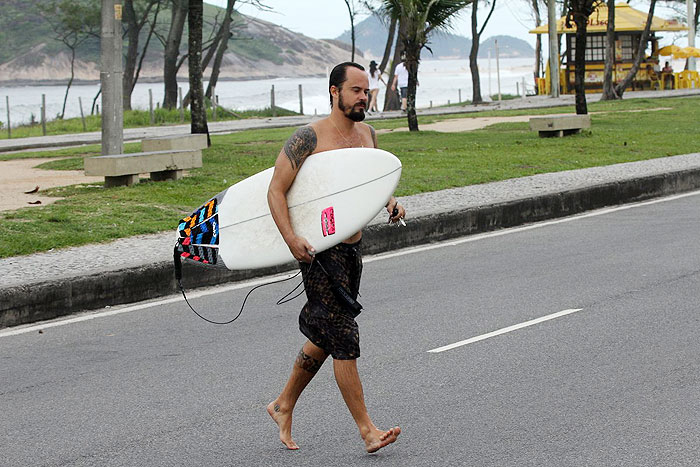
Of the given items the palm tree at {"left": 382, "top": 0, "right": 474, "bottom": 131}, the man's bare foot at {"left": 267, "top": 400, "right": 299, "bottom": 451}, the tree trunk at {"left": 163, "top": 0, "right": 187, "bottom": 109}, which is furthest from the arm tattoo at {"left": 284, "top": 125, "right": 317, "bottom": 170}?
the tree trunk at {"left": 163, "top": 0, "right": 187, "bottom": 109}

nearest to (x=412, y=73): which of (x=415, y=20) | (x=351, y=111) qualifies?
(x=415, y=20)

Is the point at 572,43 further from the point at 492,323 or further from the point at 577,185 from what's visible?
the point at 492,323

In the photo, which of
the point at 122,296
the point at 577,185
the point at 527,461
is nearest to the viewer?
the point at 527,461

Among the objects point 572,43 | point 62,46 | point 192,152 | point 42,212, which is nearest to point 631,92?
point 572,43

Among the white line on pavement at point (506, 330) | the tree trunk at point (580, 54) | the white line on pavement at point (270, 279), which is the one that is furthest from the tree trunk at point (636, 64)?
the white line on pavement at point (506, 330)

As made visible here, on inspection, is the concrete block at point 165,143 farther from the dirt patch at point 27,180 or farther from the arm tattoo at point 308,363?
the arm tattoo at point 308,363

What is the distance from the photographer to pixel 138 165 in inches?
596

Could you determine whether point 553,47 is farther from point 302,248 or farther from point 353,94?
point 302,248

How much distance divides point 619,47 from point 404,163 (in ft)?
110

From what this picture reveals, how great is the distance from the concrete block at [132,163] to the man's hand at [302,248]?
10.1m

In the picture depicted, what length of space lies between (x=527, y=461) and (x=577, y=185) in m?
9.47

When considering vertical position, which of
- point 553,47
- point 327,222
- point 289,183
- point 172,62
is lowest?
point 327,222

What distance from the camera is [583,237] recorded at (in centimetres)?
1188

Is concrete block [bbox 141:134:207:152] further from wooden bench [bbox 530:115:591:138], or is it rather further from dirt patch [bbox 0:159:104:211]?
wooden bench [bbox 530:115:591:138]
